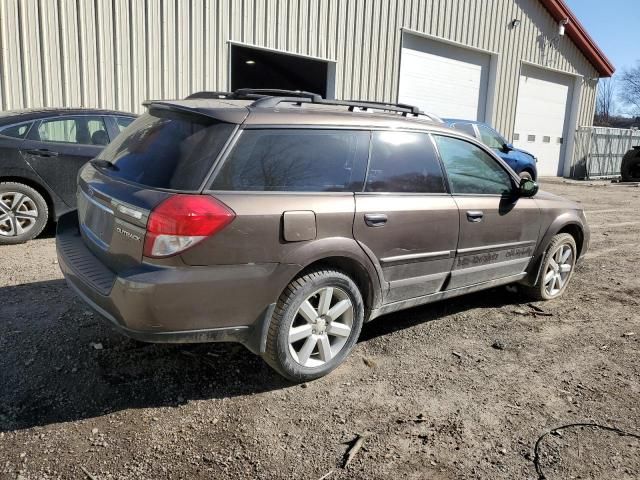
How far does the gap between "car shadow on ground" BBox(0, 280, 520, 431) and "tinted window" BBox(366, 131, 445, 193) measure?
3.96ft

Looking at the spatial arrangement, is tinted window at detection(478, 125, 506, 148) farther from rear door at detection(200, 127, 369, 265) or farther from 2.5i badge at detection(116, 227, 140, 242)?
2.5i badge at detection(116, 227, 140, 242)

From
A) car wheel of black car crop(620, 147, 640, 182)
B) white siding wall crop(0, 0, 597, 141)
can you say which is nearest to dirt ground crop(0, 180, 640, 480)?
white siding wall crop(0, 0, 597, 141)

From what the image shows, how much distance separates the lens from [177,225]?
275cm

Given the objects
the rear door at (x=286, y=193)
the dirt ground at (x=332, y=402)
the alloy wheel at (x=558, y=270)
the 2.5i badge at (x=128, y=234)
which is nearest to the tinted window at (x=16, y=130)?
the dirt ground at (x=332, y=402)

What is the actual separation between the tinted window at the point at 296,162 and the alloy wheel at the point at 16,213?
4.26 metres

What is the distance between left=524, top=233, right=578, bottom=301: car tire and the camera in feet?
16.4

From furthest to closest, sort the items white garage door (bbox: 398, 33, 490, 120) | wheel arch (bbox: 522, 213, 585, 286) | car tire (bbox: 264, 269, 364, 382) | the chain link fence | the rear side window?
the chain link fence → white garage door (bbox: 398, 33, 490, 120) → the rear side window → wheel arch (bbox: 522, 213, 585, 286) → car tire (bbox: 264, 269, 364, 382)

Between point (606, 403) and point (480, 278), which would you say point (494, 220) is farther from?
point (606, 403)

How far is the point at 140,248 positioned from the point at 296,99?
1.41 meters

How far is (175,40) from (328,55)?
3.83 metres

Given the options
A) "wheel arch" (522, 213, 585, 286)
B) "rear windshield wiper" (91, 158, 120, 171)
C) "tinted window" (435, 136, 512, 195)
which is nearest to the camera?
"rear windshield wiper" (91, 158, 120, 171)

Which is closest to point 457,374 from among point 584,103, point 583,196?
point 583,196

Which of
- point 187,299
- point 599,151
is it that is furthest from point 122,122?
point 599,151

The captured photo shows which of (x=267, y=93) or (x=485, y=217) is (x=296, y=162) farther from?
(x=485, y=217)
